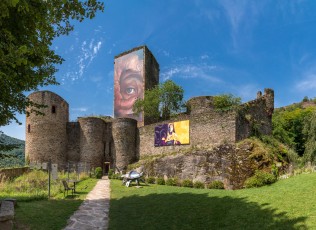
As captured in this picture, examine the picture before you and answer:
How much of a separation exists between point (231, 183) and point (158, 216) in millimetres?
10230

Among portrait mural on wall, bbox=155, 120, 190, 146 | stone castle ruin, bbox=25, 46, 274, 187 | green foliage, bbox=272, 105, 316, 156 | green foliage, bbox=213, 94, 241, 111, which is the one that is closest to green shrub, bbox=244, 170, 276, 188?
portrait mural on wall, bbox=155, 120, 190, 146

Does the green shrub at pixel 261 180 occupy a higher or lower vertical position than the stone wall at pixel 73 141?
lower

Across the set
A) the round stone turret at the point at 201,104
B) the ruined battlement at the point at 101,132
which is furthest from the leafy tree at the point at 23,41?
the round stone turret at the point at 201,104

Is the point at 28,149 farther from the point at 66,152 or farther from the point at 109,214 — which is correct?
the point at 109,214

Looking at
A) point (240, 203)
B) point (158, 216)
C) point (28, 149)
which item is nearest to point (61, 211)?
point (158, 216)

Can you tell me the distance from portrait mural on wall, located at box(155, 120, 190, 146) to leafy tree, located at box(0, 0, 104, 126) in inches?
642

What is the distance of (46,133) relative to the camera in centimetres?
3170

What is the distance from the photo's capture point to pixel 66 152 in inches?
1300

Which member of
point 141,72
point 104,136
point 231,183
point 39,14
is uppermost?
point 141,72

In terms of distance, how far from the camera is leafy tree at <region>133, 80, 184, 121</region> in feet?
110

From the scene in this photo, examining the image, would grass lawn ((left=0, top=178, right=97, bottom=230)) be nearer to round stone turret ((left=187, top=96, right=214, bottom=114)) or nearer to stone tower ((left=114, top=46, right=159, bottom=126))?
round stone turret ((left=187, top=96, right=214, bottom=114))

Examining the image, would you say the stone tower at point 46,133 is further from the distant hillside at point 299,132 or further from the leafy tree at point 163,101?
the distant hillside at point 299,132

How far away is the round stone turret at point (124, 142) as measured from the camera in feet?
Result: 101

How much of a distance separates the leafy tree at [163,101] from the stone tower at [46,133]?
9792mm
